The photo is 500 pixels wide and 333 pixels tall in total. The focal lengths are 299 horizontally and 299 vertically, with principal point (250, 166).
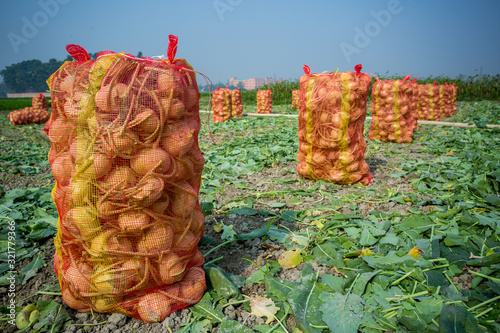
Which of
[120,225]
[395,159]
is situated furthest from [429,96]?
[120,225]

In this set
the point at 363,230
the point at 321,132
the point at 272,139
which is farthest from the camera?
the point at 272,139

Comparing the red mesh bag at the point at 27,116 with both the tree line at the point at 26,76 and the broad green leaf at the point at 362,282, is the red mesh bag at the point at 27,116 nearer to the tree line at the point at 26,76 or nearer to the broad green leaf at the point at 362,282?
the broad green leaf at the point at 362,282

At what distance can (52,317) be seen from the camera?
184 cm

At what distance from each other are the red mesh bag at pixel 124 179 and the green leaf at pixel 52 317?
0.26 ft

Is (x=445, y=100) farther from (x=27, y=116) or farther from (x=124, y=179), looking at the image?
(x=27, y=116)

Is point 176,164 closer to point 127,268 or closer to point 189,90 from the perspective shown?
point 189,90

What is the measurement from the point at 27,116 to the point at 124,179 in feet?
46.4

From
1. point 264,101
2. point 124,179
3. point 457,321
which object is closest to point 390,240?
point 457,321

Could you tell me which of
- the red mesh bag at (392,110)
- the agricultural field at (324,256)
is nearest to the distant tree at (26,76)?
the red mesh bag at (392,110)

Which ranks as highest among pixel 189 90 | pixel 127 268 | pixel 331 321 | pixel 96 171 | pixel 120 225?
pixel 189 90

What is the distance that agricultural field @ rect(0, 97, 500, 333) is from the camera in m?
1.83

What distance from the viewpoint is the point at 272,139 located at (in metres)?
8.09

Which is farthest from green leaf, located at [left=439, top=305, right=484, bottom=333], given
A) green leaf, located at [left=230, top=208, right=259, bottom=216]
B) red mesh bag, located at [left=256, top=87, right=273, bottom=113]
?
red mesh bag, located at [left=256, top=87, right=273, bottom=113]

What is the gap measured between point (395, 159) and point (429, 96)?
7981 mm
